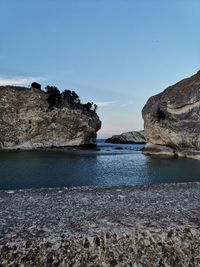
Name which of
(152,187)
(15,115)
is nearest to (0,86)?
(15,115)

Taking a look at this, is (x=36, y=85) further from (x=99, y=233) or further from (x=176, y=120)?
(x=99, y=233)

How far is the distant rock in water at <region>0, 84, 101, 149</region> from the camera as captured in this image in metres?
85.6

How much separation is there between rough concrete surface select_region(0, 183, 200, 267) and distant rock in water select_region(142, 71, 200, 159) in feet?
145

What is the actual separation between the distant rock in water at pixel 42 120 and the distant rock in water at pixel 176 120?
79.5ft

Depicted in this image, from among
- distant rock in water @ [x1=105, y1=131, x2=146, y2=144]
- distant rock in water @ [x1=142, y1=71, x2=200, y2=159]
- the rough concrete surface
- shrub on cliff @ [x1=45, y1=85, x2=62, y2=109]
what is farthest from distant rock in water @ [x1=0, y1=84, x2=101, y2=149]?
the rough concrete surface

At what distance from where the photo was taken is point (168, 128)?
60.2 metres

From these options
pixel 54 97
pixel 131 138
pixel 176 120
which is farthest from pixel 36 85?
pixel 131 138

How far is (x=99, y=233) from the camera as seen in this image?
7.15 m

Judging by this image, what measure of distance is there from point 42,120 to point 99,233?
272 feet

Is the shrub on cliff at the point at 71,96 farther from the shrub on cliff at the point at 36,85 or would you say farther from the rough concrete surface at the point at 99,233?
the rough concrete surface at the point at 99,233

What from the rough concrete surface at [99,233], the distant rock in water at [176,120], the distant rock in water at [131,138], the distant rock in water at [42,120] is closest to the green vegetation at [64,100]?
the distant rock in water at [42,120]

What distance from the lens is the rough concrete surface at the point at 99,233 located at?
261 inches

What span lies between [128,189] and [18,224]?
205 inches

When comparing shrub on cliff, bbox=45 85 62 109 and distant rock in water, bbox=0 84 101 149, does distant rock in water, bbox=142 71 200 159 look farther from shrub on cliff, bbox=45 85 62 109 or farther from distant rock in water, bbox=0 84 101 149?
shrub on cliff, bbox=45 85 62 109
